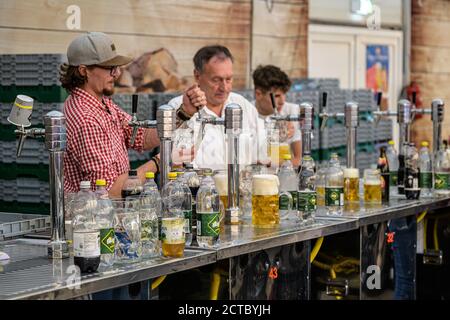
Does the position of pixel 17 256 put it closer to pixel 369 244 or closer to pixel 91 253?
pixel 91 253

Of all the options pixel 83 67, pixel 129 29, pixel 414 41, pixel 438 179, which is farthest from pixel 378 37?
pixel 83 67

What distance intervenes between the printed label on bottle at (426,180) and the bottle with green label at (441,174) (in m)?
0.12

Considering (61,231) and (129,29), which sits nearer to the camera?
(61,231)

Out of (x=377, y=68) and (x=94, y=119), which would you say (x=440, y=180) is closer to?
(x=94, y=119)

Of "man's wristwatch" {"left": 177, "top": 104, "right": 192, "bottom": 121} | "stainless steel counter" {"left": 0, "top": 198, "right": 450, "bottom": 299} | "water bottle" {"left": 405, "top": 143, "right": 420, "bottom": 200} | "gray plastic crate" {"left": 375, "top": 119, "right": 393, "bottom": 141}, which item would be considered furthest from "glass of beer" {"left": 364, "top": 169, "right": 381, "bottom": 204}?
"gray plastic crate" {"left": 375, "top": 119, "right": 393, "bottom": 141}

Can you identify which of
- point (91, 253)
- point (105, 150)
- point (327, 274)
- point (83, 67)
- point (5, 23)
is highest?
point (5, 23)

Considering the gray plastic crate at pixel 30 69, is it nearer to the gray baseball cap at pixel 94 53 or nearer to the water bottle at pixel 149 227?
the gray baseball cap at pixel 94 53

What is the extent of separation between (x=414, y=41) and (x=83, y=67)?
7.83 metres

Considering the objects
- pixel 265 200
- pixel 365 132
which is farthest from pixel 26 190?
pixel 365 132

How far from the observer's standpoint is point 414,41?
1156 centimetres

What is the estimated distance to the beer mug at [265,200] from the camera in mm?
4168

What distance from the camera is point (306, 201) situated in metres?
4.30

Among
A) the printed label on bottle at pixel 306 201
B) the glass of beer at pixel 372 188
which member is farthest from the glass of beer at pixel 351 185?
the printed label on bottle at pixel 306 201
